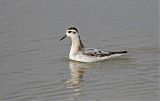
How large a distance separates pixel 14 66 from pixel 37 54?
5.06 feet

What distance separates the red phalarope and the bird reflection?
0.67 feet

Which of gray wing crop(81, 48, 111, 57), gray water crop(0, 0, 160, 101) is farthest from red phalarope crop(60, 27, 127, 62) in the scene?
A: gray water crop(0, 0, 160, 101)

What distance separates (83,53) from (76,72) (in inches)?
57.1

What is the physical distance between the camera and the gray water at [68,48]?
13297 mm

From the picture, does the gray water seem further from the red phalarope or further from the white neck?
the white neck

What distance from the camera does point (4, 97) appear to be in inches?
515

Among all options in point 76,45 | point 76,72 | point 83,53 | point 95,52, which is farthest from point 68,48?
point 76,72

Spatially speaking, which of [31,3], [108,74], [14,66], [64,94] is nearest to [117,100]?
[64,94]

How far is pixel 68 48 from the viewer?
60.8 ft

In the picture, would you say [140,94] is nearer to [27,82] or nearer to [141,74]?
[141,74]

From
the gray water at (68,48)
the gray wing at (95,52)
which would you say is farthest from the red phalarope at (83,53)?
the gray water at (68,48)

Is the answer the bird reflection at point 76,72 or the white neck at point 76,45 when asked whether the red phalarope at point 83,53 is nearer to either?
the white neck at point 76,45

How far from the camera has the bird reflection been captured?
14413 millimetres

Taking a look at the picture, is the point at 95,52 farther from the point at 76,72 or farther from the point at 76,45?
the point at 76,72
